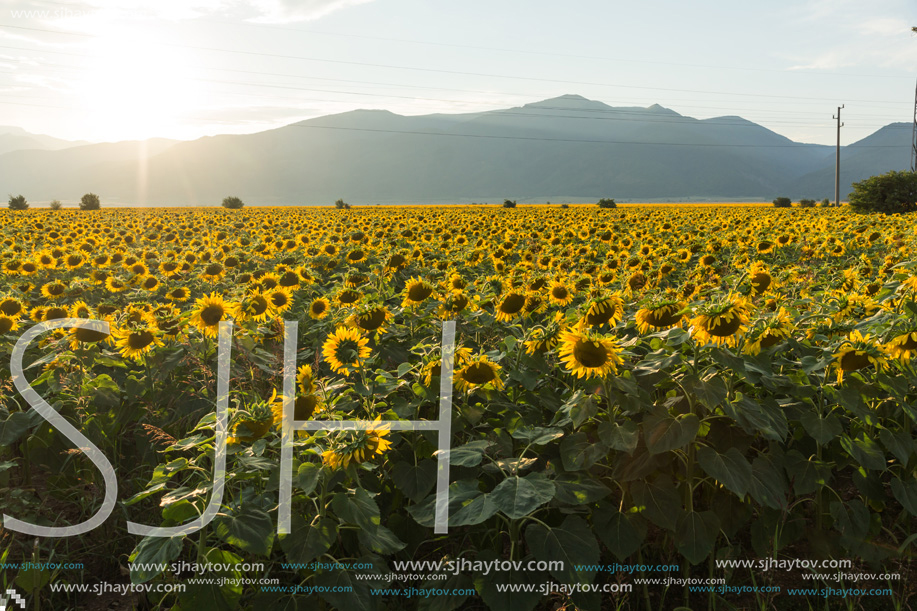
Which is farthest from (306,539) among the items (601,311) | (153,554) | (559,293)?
(559,293)

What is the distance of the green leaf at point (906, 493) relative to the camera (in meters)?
3.18

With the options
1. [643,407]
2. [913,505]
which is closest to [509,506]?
[643,407]

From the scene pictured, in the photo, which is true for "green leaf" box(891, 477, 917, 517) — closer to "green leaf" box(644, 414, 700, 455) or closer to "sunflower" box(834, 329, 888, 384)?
"sunflower" box(834, 329, 888, 384)

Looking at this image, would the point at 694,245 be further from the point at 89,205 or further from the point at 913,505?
the point at 89,205

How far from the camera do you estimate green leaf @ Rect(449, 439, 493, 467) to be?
2.77m

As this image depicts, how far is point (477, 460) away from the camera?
275 cm

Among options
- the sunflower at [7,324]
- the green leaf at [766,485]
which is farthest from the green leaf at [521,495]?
the sunflower at [7,324]

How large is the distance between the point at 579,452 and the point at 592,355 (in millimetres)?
514

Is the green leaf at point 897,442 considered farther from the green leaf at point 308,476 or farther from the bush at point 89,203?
the bush at point 89,203

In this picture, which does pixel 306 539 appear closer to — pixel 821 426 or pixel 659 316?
pixel 659 316

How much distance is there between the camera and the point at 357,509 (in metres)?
2.59

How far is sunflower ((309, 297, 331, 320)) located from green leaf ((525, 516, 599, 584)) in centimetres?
381

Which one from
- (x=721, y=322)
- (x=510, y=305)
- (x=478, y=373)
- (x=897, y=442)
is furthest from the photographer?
(x=510, y=305)

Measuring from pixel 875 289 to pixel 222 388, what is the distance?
5.65 m
